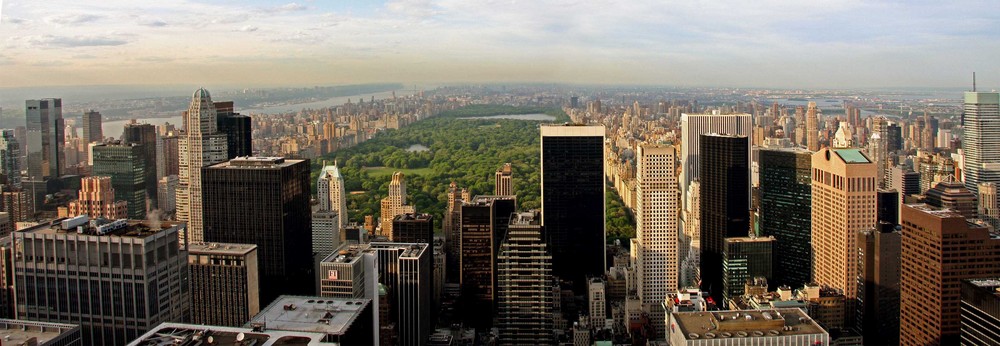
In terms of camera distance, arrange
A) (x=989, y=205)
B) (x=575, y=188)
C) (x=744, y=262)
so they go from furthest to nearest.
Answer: (x=575, y=188) < (x=744, y=262) < (x=989, y=205)

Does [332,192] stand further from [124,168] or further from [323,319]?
[323,319]

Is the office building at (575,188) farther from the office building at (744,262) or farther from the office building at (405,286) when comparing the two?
the office building at (405,286)

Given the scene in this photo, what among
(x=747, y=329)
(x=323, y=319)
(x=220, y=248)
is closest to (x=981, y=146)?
(x=747, y=329)

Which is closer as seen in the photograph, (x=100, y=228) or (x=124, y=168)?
(x=100, y=228)

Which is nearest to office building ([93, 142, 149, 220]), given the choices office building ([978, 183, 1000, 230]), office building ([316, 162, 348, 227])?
office building ([316, 162, 348, 227])

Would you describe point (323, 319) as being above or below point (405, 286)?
above

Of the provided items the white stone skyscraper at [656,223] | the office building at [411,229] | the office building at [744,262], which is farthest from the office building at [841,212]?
the office building at [411,229]

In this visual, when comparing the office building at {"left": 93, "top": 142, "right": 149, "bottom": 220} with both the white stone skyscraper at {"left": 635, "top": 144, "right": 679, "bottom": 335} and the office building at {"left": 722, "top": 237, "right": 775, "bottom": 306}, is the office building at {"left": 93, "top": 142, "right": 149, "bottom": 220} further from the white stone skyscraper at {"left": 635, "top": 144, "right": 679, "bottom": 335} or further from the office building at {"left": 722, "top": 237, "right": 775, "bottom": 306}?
the office building at {"left": 722, "top": 237, "right": 775, "bottom": 306}
